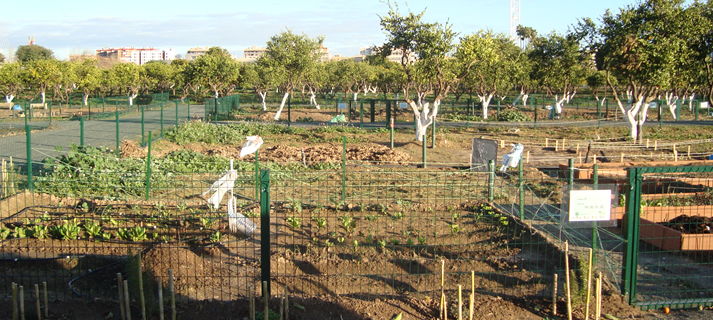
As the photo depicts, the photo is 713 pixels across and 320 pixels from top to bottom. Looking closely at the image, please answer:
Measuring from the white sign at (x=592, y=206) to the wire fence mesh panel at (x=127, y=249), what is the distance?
3.54m

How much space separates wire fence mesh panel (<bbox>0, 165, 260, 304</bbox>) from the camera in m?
5.85

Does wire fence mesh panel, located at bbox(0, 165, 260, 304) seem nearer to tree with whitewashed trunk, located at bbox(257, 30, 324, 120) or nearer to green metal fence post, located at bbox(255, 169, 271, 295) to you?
green metal fence post, located at bbox(255, 169, 271, 295)

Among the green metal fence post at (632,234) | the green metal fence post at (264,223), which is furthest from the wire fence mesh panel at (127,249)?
the green metal fence post at (632,234)

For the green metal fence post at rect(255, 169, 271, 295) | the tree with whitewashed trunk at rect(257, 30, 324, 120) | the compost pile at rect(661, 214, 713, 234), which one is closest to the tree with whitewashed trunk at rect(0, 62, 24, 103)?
the tree with whitewashed trunk at rect(257, 30, 324, 120)

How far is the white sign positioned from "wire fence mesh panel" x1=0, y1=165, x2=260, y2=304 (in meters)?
3.54

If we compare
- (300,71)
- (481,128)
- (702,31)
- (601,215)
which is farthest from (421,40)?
(601,215)

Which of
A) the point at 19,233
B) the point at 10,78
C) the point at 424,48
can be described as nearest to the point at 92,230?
the point at 19,233

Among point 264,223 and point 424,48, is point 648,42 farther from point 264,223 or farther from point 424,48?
point 264,223

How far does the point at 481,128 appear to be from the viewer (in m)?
28.5

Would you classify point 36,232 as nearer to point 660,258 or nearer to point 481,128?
point 660,258

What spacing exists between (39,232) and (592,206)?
6984mm

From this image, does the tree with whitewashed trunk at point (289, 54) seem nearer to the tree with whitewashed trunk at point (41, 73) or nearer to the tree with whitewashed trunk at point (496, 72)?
the tree with whitewashed trunk at point (496, 72)

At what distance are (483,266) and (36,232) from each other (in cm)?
597

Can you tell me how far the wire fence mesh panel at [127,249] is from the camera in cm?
585
